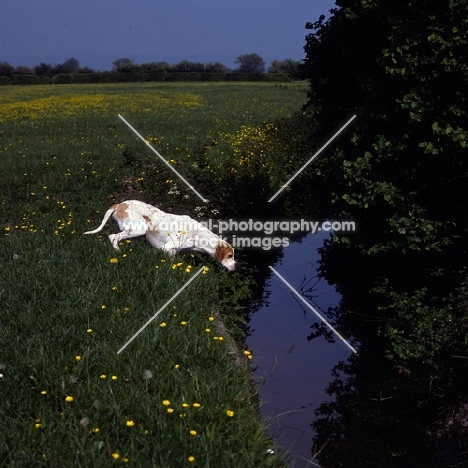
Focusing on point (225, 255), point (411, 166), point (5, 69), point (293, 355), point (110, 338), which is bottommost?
point (293, 355)

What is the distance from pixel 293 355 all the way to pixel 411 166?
2.45m

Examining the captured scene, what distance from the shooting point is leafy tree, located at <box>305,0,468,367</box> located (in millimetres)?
7164

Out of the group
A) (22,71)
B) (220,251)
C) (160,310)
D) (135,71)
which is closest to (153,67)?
(135,71)

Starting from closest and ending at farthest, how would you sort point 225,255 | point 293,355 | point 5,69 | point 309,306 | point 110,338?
point 110,338, point 293,355, point 225,255, point 309,306, point 5,69

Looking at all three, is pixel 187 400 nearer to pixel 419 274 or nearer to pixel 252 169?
pixel 419 274

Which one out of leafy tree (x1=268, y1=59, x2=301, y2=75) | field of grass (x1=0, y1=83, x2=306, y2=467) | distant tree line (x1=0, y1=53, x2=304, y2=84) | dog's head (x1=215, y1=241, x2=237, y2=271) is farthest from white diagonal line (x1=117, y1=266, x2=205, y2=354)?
leafy tree (x1=268, y1=59, x2=301, y2=75)

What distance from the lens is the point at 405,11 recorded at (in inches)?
300

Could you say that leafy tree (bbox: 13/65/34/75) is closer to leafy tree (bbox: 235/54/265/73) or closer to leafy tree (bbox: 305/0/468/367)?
leafy tree (bbox: 235/54/265/73)

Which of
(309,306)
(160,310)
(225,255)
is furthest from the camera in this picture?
(309,306)

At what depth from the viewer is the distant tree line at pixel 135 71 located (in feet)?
204

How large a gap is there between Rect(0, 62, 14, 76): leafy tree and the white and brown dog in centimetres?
5839

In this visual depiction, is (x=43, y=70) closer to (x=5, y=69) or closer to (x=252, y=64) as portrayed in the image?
(x=5, y=69)

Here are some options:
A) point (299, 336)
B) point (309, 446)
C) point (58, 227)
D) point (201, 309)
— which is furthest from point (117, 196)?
point (309, 446)

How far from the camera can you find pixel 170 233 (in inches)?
327
